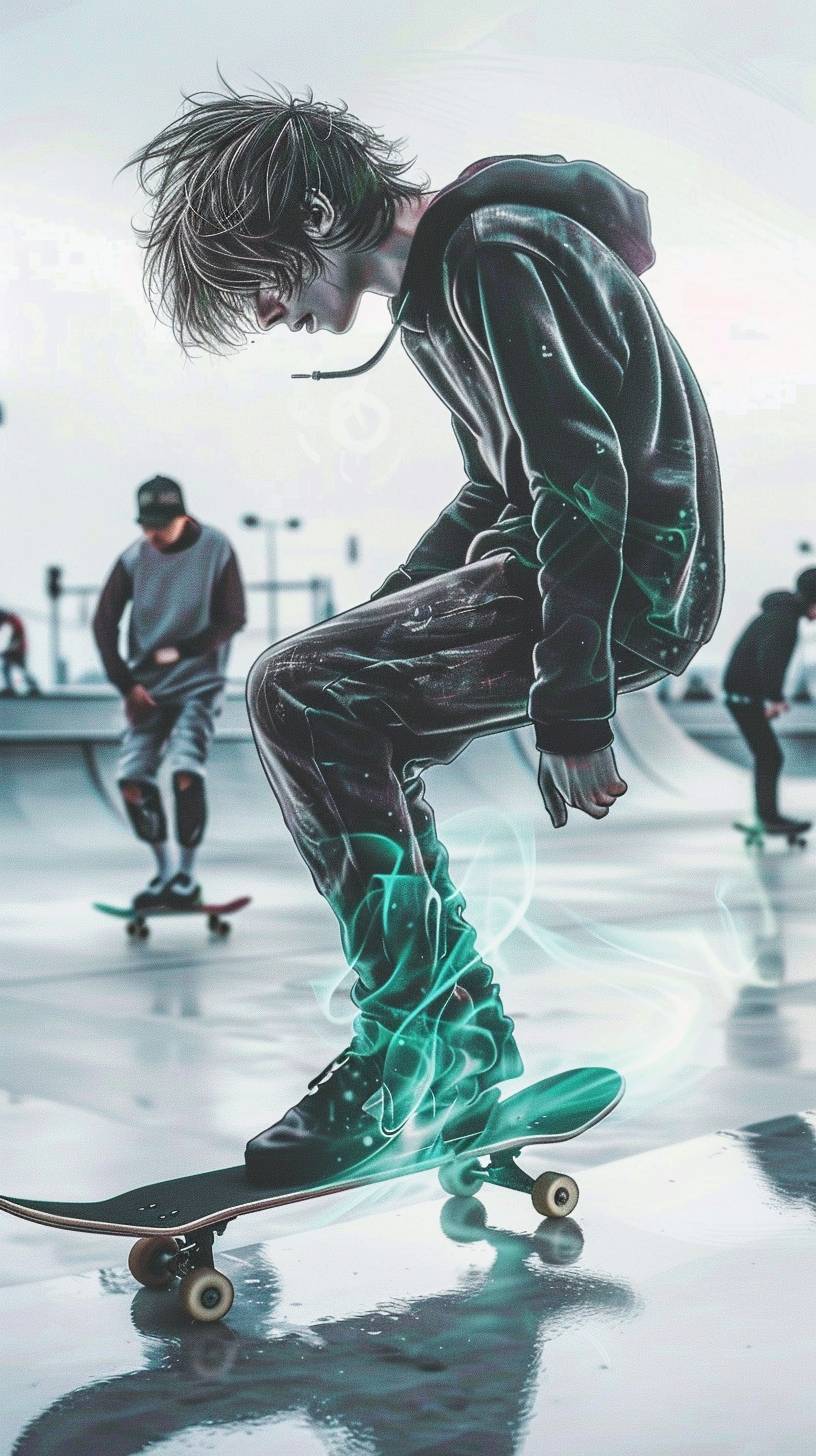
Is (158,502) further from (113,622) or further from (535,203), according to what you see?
(535,203)

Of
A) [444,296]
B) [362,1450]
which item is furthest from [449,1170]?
[444,296]

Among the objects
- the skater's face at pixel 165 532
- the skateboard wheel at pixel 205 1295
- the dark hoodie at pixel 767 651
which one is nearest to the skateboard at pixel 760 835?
the dark hoodie at pixel 767 651

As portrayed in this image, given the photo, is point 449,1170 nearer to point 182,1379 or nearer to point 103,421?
point 182,1379

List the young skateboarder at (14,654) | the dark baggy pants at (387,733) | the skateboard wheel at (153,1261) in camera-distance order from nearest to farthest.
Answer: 1. the skateboard wheel at (153,1261)
2. the dark baggy pants at (387,733)
3. the young skateboarder at (14,654)

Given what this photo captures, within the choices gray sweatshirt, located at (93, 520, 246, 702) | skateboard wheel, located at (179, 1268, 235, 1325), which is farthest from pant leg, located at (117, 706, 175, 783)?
skateboard wheel, located at (179, 1268, 235, 1325)

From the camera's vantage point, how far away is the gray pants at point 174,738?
235 inches

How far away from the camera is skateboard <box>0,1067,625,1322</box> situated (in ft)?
6.95

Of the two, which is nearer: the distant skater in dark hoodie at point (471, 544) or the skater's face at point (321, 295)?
the distant skater in dark hoodie at point (471, 544)

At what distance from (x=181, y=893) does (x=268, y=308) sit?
3979 millimetres

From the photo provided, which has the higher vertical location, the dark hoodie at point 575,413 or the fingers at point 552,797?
the dark hoodie at point 575,413

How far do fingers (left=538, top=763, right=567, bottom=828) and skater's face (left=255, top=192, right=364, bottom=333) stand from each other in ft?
2.49

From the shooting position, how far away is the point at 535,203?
235cm

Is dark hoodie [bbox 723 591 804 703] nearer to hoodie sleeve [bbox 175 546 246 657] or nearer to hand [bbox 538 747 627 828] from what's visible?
hoodie sleeve [bbox 175 546 246 657]

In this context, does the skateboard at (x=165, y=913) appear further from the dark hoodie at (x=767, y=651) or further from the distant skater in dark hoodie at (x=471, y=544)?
the dark hoodie at (x=767, y=651)
